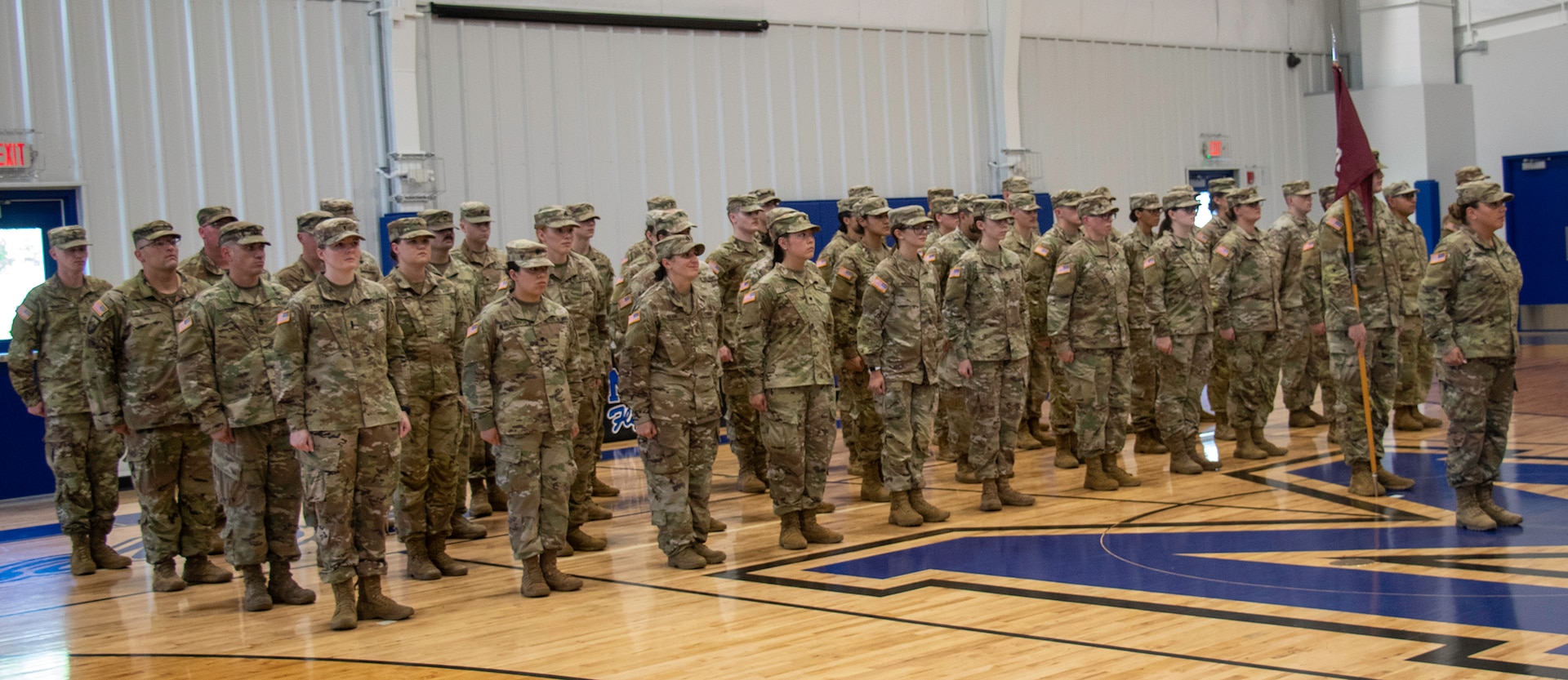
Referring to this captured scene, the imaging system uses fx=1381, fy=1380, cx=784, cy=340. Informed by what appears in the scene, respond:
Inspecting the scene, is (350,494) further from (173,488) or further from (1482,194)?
(1482,194)

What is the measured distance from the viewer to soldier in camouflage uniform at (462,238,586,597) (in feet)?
19.9

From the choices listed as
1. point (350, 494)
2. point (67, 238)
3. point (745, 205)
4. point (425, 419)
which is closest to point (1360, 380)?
point (745, 205)

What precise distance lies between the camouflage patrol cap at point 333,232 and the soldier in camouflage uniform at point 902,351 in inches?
109

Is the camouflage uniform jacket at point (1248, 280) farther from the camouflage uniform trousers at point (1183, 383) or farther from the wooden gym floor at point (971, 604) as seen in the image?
the wooden gym floor at point (971, 604)

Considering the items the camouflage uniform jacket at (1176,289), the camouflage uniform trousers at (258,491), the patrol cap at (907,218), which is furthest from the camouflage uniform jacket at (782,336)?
the camouflage uniform jacket at (1176,289)

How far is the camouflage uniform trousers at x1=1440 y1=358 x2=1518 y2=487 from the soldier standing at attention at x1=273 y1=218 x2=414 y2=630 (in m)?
4.79

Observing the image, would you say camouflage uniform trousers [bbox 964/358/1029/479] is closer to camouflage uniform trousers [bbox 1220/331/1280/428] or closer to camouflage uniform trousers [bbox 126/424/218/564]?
camouflage uniform trousers [bbox 1220/331/1280/428]

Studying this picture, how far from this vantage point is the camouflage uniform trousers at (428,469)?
6.66 metres

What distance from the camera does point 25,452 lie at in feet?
32.6

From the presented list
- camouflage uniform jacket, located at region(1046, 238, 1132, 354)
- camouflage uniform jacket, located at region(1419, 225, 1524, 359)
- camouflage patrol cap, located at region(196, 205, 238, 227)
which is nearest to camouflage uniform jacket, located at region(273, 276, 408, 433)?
camouflage patrol cap, located at region(196, 205, 238, 227)

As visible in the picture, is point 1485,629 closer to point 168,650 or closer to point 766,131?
point 168,650

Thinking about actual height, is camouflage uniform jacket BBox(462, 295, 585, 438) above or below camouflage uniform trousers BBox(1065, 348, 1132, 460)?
above

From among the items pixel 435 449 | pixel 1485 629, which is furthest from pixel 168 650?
pixel 1485 629

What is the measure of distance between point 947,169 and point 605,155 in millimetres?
4031
